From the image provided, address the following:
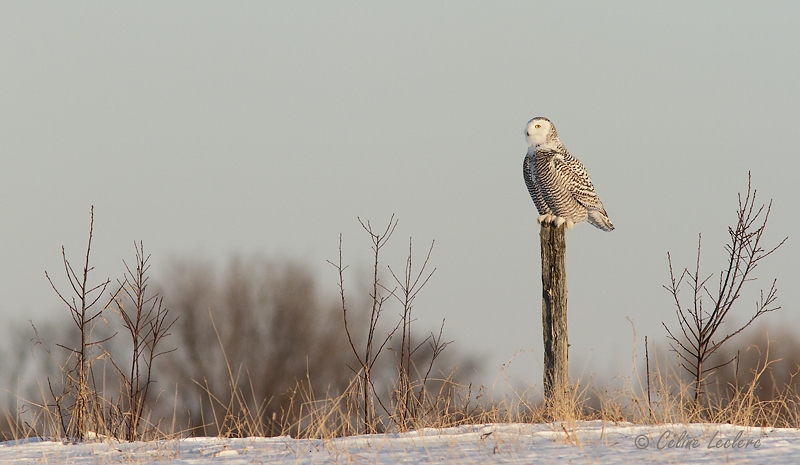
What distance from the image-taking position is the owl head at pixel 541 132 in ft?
27.7

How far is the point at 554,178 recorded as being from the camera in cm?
812

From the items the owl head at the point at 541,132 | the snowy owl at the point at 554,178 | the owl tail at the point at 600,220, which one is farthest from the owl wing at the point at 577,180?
the owl head at the point at 541,132

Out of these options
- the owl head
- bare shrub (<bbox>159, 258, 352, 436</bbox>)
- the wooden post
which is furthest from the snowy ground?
bare shrub (<bbox>159, 258, 352, 436</bbox>)

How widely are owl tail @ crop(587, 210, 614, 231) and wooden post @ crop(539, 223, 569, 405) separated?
2.19 m

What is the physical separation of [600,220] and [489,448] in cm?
490

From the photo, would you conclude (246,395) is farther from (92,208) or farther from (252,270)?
(92,208)

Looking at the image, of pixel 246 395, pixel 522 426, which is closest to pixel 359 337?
pixel 246 395

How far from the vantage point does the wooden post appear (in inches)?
252

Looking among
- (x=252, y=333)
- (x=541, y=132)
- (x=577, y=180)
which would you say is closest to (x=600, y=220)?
(x=577, y=180)

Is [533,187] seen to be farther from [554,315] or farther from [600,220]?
[554,315]

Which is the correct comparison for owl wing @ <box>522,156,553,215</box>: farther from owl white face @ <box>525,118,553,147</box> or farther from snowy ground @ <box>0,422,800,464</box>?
snowy ground @ <box>0,422,800,464</box>

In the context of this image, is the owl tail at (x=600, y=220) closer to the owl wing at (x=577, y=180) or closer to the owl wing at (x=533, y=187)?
the owl wing at (x=577, y=180)

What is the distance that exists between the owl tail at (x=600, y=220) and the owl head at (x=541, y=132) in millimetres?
902

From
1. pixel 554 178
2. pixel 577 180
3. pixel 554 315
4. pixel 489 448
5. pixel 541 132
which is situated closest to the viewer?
pixel 489 448
